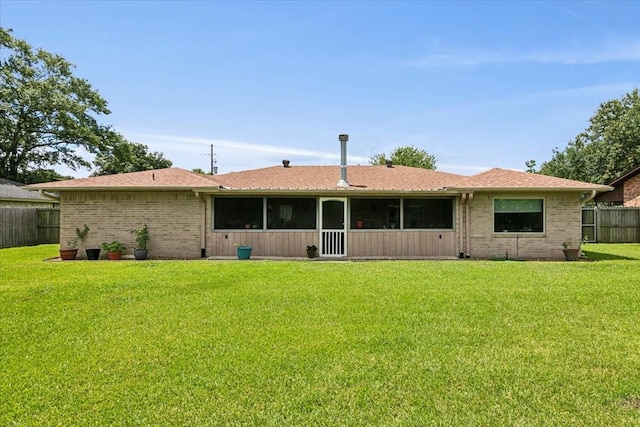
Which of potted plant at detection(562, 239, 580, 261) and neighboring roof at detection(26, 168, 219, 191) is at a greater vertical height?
neighboring roof at detection(26, 168, 219, 191)

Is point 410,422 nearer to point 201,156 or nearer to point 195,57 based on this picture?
point 195,57

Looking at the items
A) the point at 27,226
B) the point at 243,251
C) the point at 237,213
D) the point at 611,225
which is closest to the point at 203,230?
the point at 237,213

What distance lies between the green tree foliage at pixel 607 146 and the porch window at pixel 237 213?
32.0 meters

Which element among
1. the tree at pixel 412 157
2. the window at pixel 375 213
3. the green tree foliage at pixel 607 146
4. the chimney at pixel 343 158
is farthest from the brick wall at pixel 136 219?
the tree at pixel 412 157

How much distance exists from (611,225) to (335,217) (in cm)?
1440

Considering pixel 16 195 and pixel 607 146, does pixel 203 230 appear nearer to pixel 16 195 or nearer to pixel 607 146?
pixel 16 195

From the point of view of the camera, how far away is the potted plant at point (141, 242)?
13.8 m

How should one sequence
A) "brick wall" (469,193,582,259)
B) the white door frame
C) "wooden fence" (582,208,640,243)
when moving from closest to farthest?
"brick wall" (469,193,582,259), the white door frame, "wooden fence" (582,208,640,243)

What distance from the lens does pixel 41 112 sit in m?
30.4

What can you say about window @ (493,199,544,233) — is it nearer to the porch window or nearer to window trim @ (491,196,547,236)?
window trim @ (491,196,547,236)

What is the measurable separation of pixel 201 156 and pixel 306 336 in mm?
43937

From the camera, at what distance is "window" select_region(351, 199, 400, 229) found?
580 inches

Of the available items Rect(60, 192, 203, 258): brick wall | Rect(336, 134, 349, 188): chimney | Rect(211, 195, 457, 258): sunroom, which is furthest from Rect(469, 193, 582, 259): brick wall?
Rect(60, 192, 203, 258): brick wall

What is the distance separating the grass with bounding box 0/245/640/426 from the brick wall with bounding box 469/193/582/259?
5792mm
